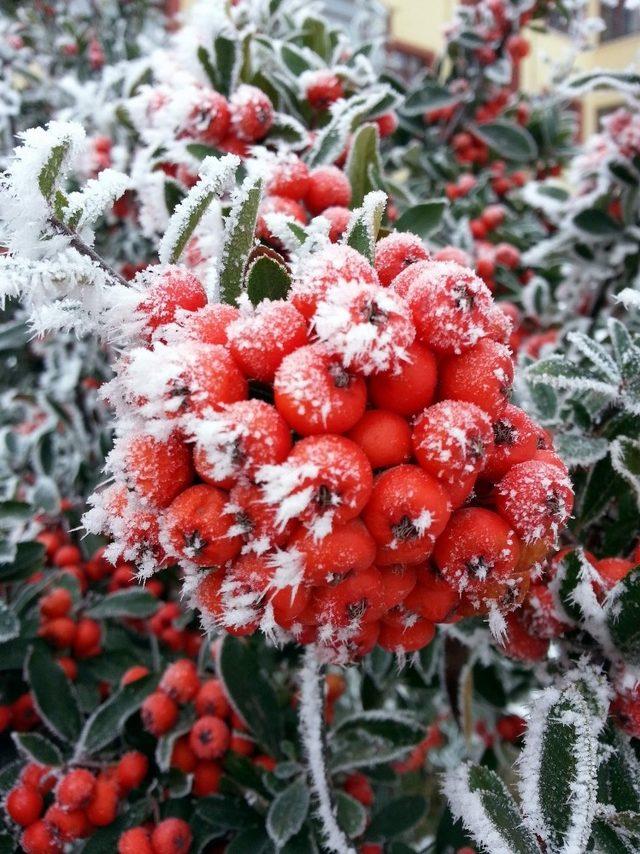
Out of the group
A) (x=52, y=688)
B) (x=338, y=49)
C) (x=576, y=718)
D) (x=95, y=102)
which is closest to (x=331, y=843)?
(x=576, y=718)

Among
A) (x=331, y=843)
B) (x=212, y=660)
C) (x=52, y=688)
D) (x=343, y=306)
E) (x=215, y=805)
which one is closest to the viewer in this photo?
(x=343, y=306)

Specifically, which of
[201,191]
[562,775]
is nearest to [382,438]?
[201,191]

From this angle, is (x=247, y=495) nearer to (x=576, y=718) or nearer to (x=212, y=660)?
(x=576, y=718)

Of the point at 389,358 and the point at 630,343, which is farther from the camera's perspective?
the point at 630,343

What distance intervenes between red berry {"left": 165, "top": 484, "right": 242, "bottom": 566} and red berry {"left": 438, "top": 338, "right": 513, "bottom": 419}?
24 cm

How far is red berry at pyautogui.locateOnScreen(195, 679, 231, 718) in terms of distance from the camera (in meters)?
1.20

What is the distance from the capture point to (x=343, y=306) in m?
0.56

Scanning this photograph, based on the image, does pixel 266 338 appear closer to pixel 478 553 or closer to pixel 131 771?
pixel 478 553

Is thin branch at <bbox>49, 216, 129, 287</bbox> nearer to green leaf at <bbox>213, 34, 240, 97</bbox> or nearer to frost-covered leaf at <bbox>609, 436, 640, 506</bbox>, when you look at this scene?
frost-covered leaf at <bbox>609, 436, 640, 506</bbox>

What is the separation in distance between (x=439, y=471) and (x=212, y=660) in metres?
0.97

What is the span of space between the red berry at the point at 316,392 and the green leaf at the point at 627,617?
0.42 metres

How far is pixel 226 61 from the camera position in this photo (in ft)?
4.13

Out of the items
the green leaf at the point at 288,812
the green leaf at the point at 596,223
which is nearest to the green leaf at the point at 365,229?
the green leaf at the point at 288,812

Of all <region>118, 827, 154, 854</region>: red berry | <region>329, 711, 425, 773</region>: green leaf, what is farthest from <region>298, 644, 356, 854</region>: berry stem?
<region>118, 827, 154, 854</region>: red berry
